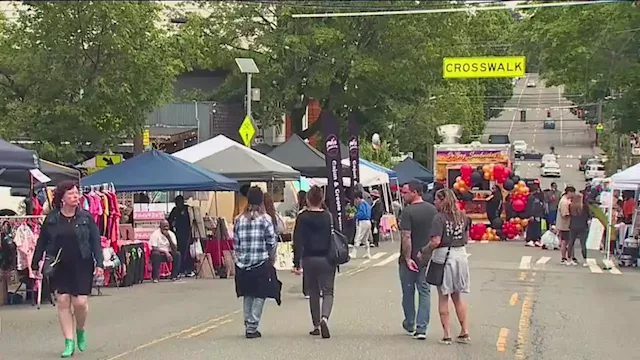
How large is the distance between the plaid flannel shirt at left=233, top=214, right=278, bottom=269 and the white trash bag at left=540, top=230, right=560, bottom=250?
65.2 feet

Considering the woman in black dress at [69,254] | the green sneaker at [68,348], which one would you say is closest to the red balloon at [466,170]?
the woman in black dress at [69,254]

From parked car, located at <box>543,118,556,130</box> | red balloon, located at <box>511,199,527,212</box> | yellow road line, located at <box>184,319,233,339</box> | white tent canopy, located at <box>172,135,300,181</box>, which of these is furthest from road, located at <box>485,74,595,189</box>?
yellow road line, located at <box>184,319,233,339</box>

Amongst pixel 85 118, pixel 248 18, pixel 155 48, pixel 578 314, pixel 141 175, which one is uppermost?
pixel 248 18

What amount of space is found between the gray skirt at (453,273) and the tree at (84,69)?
15.5m

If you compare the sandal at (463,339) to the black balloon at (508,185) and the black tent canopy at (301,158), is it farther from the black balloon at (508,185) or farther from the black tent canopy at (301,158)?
the black balloon at (508,185)

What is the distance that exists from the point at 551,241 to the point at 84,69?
14341mm

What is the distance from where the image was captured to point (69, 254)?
10352mm

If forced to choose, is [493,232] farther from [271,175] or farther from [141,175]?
[141,175]

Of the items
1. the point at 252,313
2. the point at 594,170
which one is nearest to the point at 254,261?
the point at 252,313

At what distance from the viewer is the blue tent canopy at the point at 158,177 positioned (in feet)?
64.5

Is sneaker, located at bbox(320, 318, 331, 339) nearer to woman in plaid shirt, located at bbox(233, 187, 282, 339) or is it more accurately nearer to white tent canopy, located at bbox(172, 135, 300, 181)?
woman in plaid shirt, located at bbox(233, 187, 282, 339)

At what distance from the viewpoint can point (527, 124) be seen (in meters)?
119

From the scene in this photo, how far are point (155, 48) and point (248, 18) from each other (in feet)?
47.9

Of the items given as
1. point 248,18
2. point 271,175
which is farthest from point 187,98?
point 271,175
